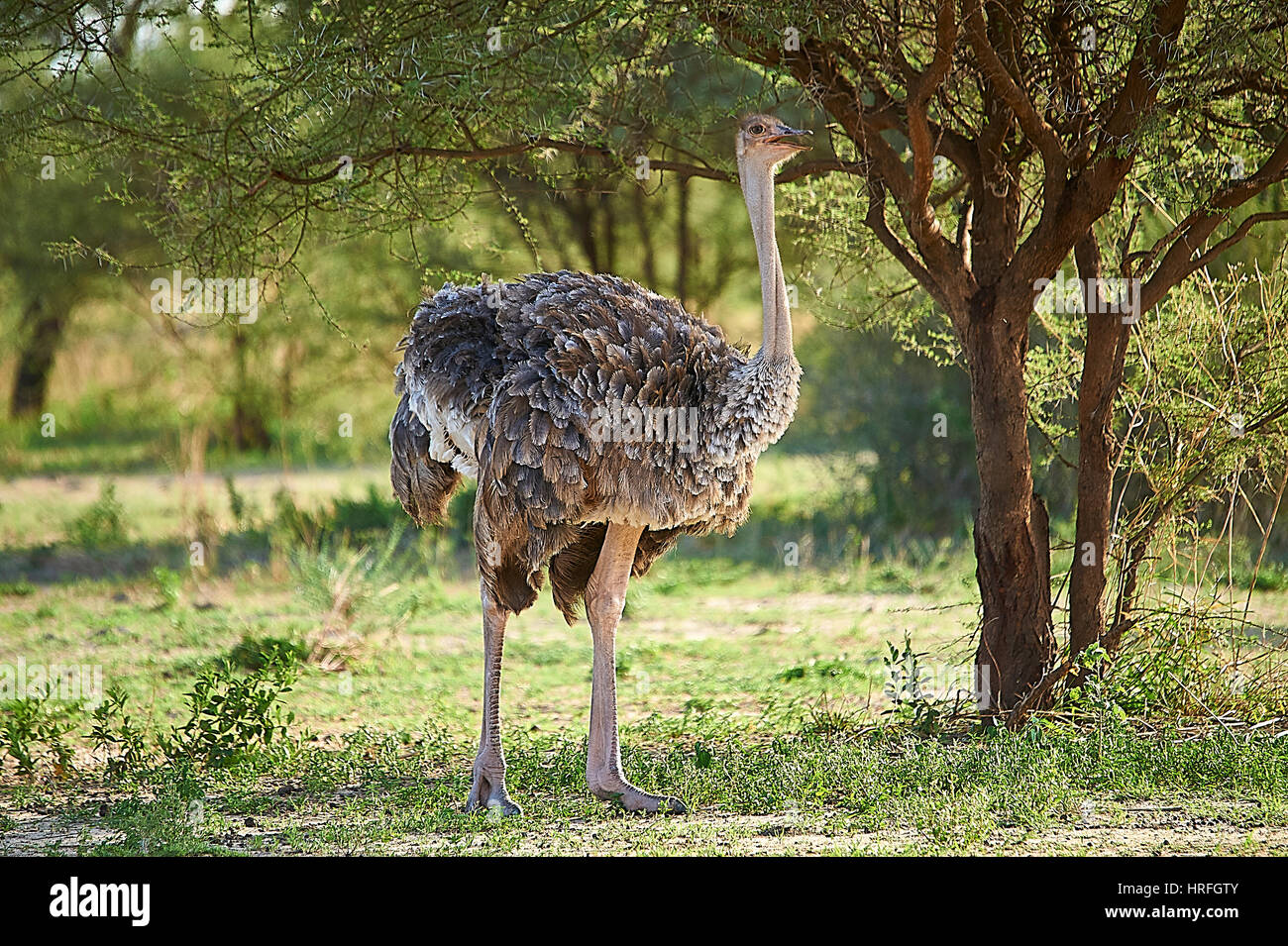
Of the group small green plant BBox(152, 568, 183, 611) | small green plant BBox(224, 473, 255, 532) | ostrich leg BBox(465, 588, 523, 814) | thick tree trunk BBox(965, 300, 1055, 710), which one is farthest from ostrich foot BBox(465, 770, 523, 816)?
small green plant BBox(224, 473, 255, 532)

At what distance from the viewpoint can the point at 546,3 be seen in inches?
233

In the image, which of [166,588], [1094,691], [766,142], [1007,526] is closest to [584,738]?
[1007,526]

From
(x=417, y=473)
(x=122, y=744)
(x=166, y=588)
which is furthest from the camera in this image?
(x=166, y=588)

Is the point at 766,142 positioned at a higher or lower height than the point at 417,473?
higher

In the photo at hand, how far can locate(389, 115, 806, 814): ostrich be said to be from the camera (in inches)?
216

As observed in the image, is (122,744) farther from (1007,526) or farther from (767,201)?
(1007,526)

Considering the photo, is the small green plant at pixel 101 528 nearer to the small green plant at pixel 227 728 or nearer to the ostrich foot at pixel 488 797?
the small green plant at pixel 227 728

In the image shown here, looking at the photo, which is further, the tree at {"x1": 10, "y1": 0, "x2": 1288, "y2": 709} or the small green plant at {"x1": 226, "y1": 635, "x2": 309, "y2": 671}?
the small green plant at {"x1": 226, "y1": 635, "x2": 309, "y2": 671}

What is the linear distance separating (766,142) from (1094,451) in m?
2.03

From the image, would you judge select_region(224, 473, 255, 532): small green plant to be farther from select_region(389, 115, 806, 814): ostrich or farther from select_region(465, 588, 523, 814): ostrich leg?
select_region(465, 588, 523, 814): ostrich leg

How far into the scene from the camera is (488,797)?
18.5 feet

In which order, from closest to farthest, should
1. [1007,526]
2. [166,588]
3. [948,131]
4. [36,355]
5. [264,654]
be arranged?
[1007,526] → [948,131] → [264,654] → [166,588] → [36,355]

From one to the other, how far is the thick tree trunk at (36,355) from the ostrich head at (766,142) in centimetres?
1391

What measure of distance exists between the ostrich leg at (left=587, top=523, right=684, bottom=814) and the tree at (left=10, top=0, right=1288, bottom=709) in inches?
67.8
